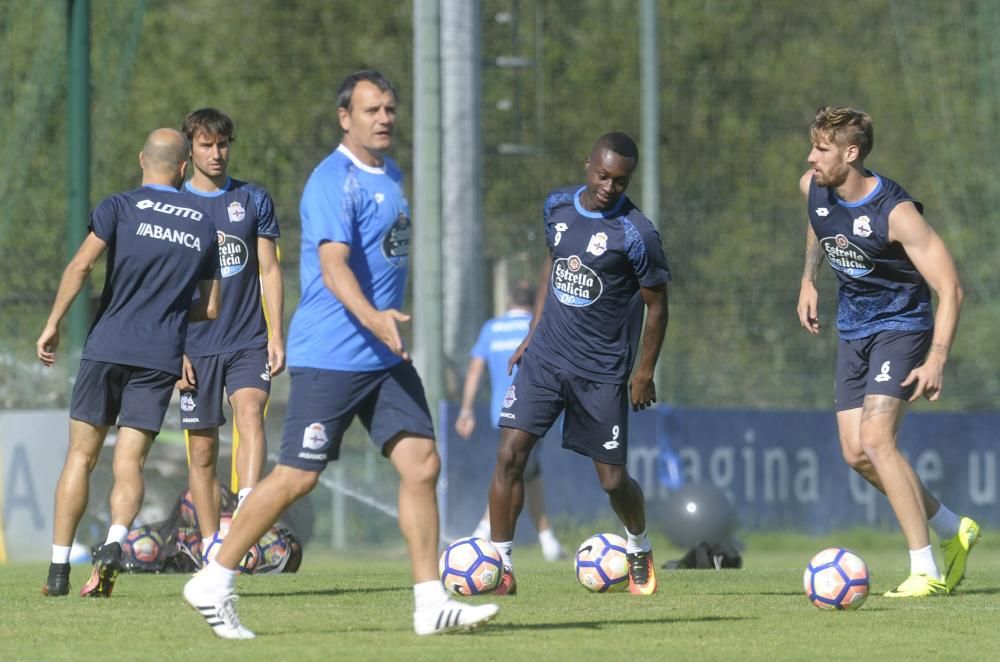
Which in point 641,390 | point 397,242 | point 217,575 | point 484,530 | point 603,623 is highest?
point 397,242

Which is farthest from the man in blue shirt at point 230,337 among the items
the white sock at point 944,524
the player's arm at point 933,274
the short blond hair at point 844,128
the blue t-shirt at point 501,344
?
the blue t-shirt at point 501,344

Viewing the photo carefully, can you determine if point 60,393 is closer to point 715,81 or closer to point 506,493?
point 506,493

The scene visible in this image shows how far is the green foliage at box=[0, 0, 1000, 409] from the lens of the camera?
17.9m

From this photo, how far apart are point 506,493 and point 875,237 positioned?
90.9 inches

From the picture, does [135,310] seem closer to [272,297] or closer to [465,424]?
[272,297]

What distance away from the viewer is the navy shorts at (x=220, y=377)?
10281 mm

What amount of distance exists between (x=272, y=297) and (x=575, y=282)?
1770mm

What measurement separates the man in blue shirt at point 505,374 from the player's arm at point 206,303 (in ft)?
22.5

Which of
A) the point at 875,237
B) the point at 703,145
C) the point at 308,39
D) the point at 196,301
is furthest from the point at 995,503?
the point at 196,301

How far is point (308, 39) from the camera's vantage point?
2184 centimetres

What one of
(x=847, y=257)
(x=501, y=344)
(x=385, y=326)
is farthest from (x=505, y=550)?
(x=501, y=344)

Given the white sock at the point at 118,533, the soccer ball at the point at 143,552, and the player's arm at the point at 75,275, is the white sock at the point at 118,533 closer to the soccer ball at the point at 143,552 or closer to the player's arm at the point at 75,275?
the player's arm at the point at 75,275

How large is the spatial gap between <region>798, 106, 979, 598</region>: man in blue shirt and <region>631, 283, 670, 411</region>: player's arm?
3.09 ft

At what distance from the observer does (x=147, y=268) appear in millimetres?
9273
